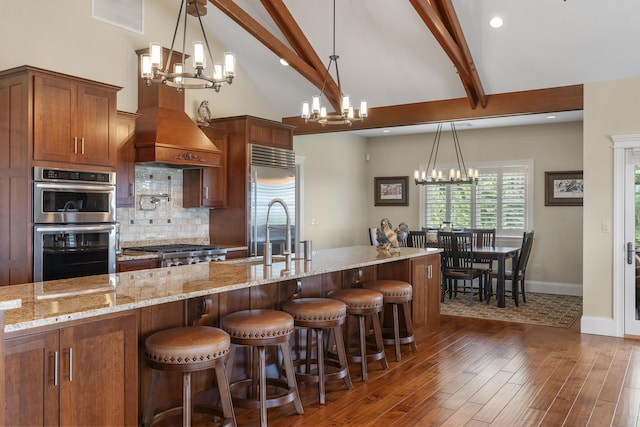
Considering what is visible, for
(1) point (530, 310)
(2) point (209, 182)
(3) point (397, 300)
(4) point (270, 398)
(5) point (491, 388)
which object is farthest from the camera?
(1) point (530, 310)

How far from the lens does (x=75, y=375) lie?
2244 millimetres

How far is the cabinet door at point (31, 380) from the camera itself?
2025 mm

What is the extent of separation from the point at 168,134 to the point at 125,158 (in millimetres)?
487

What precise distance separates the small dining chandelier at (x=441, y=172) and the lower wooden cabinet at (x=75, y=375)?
6.51 m

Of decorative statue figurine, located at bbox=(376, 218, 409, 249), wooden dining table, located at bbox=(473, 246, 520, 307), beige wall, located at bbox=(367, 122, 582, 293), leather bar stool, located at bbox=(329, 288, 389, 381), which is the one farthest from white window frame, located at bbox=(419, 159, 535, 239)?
leather bar stool, located at bbox=(329, 288, 389, 381)

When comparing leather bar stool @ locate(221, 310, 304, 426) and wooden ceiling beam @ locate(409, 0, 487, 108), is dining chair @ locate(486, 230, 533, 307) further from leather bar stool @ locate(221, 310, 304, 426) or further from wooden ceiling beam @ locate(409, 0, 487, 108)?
leather bar stool @ locate(221, 310, 304, 426)

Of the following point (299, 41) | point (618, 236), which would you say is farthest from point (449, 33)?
point (618, 236)

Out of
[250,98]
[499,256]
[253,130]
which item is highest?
[250,98]

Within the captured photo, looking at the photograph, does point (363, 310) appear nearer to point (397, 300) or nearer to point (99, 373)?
point (397, 300)

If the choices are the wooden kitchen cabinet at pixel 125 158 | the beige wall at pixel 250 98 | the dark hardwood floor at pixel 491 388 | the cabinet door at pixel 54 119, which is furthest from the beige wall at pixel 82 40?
the dark hardwood floor at pixel 491 388

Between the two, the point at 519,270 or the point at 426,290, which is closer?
the point at 426,290

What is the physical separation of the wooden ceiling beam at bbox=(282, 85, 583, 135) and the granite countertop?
122 inches

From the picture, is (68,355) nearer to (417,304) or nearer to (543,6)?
(417,304)

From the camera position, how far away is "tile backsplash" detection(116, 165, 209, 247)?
573 centimetres
